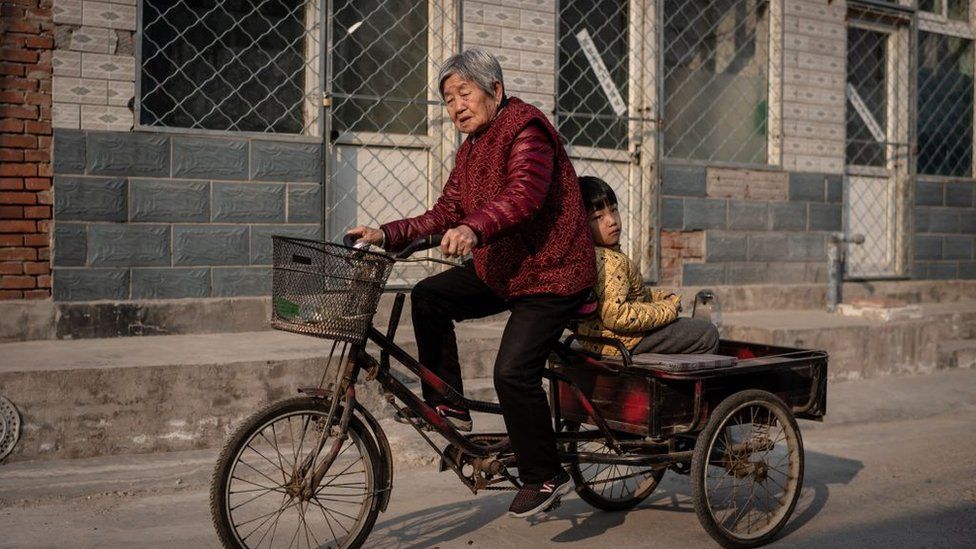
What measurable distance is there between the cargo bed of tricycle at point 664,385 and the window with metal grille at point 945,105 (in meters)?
8.17

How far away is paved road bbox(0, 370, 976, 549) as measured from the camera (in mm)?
4562

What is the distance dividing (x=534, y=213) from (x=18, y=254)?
432 centimetres

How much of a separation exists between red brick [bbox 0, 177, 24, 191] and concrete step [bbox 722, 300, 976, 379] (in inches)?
229

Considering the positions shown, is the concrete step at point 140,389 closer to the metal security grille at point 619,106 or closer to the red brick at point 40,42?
the red brick at point 40,42

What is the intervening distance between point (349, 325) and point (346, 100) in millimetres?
4755

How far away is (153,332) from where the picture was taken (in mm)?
7105

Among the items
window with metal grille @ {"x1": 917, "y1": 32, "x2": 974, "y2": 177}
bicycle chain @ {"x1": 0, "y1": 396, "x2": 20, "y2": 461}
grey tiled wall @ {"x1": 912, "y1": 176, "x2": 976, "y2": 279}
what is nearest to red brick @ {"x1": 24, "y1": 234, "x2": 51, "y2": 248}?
bicycle chain @ {"x1": 0, "y1": 396, "x2": 20, "y2": 461}

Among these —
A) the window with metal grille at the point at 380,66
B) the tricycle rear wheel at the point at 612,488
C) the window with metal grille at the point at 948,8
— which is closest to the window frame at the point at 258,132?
the window with metal grille at the point at 380,66

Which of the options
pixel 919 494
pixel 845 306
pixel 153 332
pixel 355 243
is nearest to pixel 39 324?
pixel 153 332

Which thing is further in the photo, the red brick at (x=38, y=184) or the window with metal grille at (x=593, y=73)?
the window with metal grille at (x=593, y=73)

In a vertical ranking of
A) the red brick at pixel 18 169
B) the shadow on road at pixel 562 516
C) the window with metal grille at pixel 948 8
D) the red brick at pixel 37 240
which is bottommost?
the shadow on road at pixel 562 516

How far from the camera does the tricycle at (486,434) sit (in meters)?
3.62

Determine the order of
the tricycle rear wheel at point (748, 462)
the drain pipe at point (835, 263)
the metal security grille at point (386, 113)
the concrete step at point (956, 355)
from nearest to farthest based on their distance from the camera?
the tricycle rear wheel at point (748, 462), the metal security grille at point (386, 113), the concrete step at point (956, 355), the drain pipe at point (835, 263)

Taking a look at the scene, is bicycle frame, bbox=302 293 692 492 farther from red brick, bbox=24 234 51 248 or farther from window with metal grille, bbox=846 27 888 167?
window with metal grille, bbox=846 27 888 167
